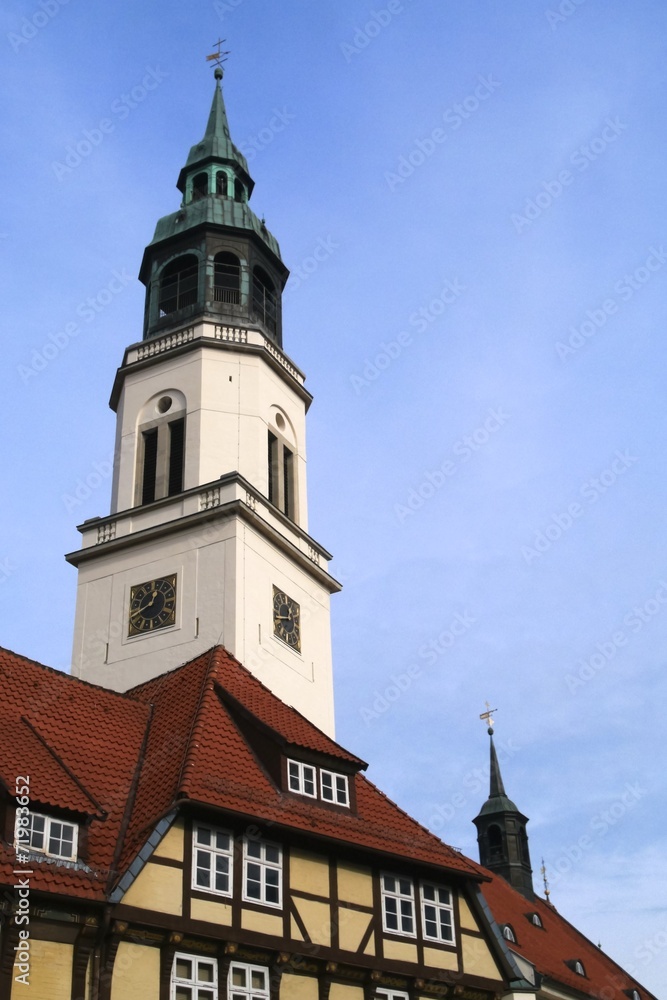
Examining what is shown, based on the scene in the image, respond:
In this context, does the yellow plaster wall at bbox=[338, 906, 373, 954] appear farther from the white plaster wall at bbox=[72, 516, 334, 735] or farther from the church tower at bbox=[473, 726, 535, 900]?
the church tower at bbox=[473, 726, 535, 900]

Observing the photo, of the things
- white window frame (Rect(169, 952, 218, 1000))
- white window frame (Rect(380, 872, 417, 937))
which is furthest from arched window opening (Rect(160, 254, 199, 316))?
white window frame (Rect(169, 952, 218, 1000))

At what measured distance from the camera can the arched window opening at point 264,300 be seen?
1437 inches

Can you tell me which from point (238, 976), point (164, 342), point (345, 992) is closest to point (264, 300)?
point (164, 342)

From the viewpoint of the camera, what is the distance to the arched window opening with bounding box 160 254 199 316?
36469mm

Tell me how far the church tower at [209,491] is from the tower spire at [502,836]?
1119 inches

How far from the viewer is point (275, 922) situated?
20984 mm

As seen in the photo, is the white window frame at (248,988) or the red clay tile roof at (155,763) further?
the red clay tile roof at (155,763)

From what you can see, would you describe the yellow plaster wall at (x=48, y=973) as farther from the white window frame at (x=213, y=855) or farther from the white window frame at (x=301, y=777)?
the white window frame at (x=301, y=777)

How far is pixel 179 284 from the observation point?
3684cm

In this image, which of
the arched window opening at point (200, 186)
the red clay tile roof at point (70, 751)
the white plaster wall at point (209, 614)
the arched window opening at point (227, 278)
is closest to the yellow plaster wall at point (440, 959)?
the red clay tile roof at point (70, 751)

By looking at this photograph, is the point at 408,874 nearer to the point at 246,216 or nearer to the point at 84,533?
the point at 84,533

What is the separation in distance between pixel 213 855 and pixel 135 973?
240 cm

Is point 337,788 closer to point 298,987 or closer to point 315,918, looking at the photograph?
point 315,918

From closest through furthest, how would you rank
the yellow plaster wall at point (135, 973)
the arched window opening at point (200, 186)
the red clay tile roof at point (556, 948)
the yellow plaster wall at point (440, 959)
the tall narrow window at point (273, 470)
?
1. the yellow plaster wall at point (135, 973)
2. the yellow plaster wall at point (440, 959)
3. the tall narrow window at point (273, 470)
4. the arched window opening at point (200, 186)
5. the red clay tile roof at point (556, 948)
